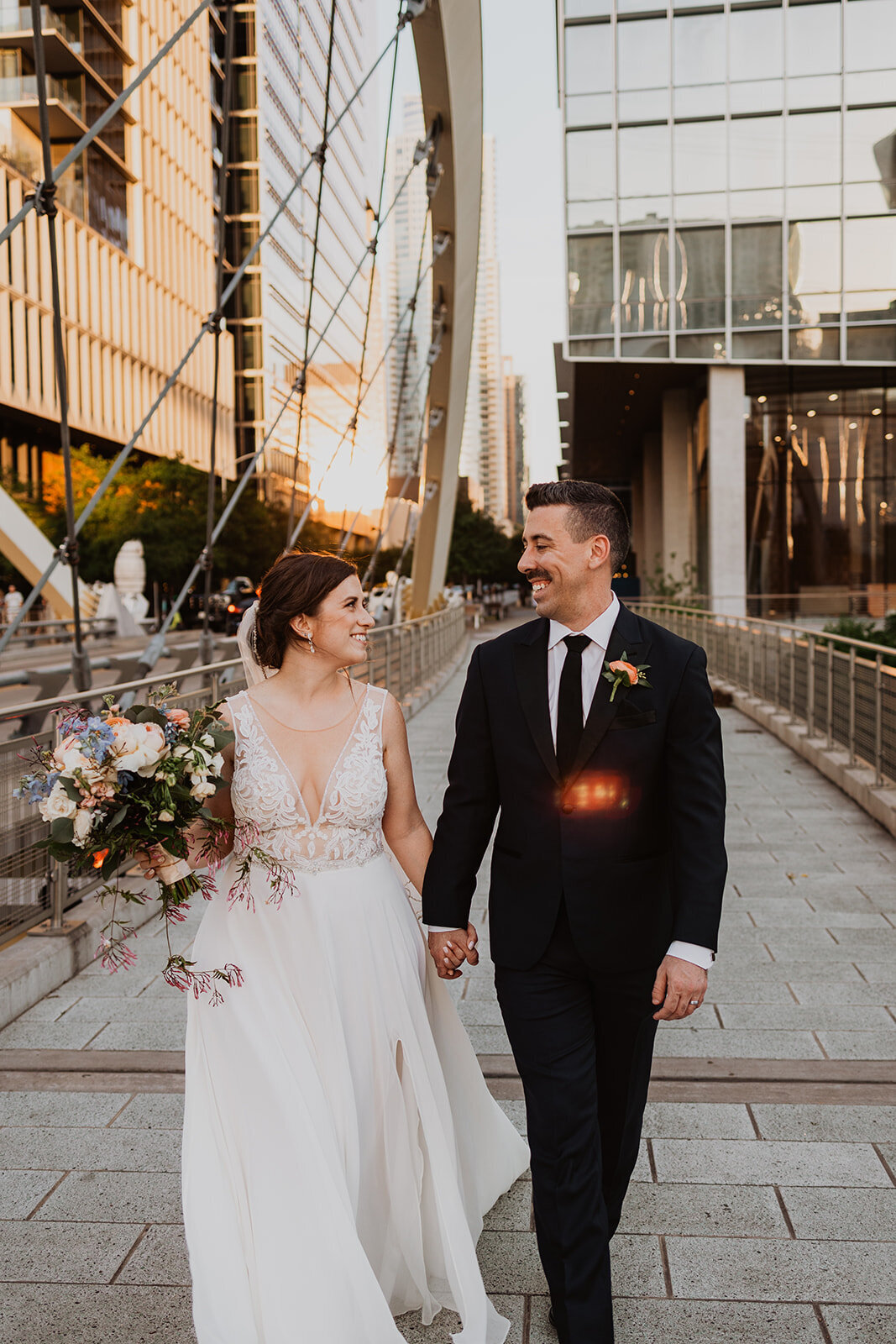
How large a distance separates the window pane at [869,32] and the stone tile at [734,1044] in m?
27.4

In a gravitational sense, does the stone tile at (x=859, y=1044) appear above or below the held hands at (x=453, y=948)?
below

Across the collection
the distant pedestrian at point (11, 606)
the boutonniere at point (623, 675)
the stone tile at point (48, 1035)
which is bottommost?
the stone tile at point (48, 1035)

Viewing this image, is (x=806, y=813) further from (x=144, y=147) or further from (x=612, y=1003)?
(x=144, y=147)

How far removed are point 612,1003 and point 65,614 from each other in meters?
29.3

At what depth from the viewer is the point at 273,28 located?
240ft

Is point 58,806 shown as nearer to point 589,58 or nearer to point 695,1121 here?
point 695,1121

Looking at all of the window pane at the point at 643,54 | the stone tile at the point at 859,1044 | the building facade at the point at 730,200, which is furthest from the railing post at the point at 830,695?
the window pane at the point at 643,54

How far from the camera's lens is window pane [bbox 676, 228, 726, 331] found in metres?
27.5

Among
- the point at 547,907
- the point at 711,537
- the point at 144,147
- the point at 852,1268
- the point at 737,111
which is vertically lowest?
the point at 852,1268

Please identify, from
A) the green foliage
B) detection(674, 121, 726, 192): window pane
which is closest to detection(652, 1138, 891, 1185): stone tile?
detection(674, 121, 726, 192): window pane

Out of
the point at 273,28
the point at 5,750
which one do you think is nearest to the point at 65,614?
the point at 5,750

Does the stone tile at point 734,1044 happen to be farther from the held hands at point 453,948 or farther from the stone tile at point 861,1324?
the held hands at point 453,948

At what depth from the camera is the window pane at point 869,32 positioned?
86.5 feet

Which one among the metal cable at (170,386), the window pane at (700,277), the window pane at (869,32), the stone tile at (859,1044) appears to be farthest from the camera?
the window pane at (700,277)
